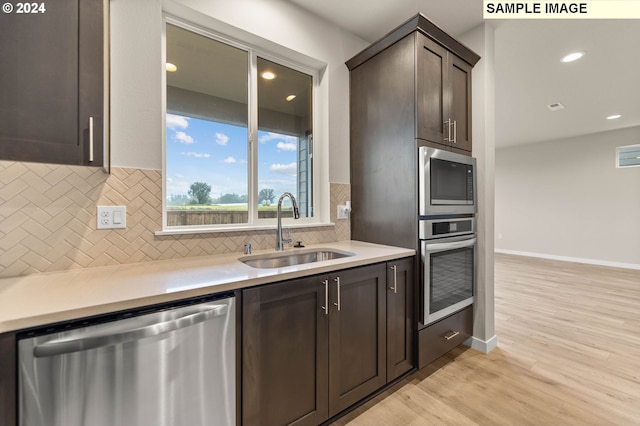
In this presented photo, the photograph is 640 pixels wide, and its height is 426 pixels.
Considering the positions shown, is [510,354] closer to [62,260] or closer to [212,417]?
[212,417]

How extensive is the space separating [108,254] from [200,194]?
64 cm

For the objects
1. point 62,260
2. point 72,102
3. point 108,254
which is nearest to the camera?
point 72,102

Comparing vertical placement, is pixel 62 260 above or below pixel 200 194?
below

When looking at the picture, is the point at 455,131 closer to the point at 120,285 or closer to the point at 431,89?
the point at 431,89

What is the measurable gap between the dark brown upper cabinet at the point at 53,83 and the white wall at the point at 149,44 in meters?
0.37

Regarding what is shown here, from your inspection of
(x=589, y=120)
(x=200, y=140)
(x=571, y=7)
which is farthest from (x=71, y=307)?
(x=589, y=120)

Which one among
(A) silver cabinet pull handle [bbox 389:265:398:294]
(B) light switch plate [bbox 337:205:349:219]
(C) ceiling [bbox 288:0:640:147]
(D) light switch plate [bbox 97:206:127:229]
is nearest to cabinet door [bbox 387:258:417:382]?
(A) silver cabinet pull handle [bbox 389:265:398:294]

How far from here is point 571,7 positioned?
2.01m

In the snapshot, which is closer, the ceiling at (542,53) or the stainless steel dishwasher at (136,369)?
the stainless steel dishwasher at (136,369)

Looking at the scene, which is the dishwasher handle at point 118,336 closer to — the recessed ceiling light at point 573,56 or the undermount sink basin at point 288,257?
the undermount sink basin at point 288,257

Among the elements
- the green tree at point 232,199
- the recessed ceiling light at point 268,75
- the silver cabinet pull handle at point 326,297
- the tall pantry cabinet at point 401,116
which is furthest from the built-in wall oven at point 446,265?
the recessed ceiling light at point 268,75

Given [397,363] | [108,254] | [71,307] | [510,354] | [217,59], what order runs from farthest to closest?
[510,354] → [217,59] → [397,363] → [108,254] → [71,307]

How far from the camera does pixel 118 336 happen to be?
2.88 ft

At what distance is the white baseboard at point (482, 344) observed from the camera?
7.27 ft
